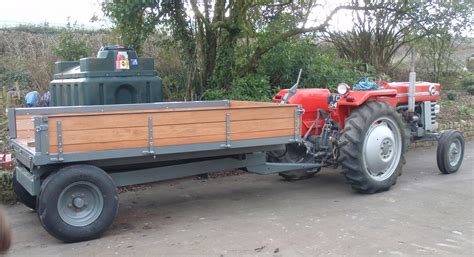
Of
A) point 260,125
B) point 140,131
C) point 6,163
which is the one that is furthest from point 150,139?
point 6,163

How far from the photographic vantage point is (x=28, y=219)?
6016 millimetres

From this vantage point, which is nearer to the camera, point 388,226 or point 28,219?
point 388,226

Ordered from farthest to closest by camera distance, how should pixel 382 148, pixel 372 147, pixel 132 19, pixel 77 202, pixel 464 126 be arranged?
1. pixel 464 126
2. pixel 132 19
3. pixel 382 148
4. pixel 372 147
5. pixel 77 202

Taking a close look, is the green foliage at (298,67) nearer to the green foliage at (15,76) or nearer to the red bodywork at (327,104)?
the red bodywork at (327,104)

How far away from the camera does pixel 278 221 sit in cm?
580

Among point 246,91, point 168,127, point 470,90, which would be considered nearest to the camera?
point 168,127

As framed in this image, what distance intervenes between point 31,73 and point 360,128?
6.77 meters

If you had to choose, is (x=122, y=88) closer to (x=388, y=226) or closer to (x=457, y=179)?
(x=388, y=226)

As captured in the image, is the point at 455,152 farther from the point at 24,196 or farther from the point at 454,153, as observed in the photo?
the point at 24,196

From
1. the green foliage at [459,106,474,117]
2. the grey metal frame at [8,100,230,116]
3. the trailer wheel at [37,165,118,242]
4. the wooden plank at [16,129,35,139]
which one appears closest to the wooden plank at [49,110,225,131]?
the trailer wheel at [37,165,118,242]

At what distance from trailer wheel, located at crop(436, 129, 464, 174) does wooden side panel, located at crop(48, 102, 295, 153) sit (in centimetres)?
303

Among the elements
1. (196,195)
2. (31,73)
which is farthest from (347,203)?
(31,73)

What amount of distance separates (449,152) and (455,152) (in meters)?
0.22

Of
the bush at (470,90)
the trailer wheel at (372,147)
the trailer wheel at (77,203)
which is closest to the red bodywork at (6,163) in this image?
the trailer wheel at (77,203)
